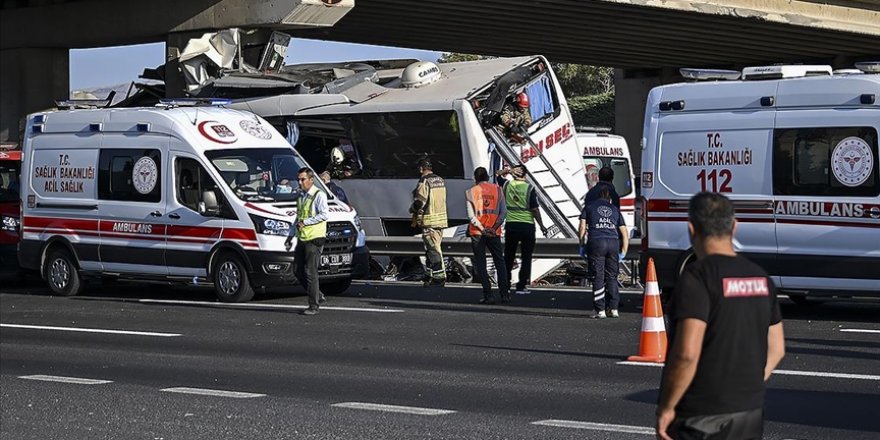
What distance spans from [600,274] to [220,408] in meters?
5.68

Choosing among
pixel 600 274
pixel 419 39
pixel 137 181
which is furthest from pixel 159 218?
pixel 419 39

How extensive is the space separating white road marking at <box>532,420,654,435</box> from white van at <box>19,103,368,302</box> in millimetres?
8616

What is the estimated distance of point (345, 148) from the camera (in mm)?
23516

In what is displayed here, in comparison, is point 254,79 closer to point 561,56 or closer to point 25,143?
point 25,143

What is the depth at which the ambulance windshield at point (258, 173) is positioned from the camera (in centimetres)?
1808

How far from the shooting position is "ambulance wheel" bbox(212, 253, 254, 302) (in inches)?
704

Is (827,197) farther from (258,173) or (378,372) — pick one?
(258,173)

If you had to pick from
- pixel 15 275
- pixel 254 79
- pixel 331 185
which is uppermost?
pixel 254 79

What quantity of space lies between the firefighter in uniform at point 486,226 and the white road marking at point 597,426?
7854 millimetres

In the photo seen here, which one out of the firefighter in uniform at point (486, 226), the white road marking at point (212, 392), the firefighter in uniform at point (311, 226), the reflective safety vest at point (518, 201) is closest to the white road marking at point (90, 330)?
the firefighter in uniform at point (311, 226)

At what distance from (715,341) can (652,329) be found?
→ 6.91 metres

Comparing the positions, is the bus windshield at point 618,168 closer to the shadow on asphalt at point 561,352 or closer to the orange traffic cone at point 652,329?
the shadow on asphalt at point 561,352

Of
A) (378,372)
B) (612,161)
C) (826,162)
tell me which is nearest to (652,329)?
(378,372)

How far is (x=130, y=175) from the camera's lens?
19.0m
